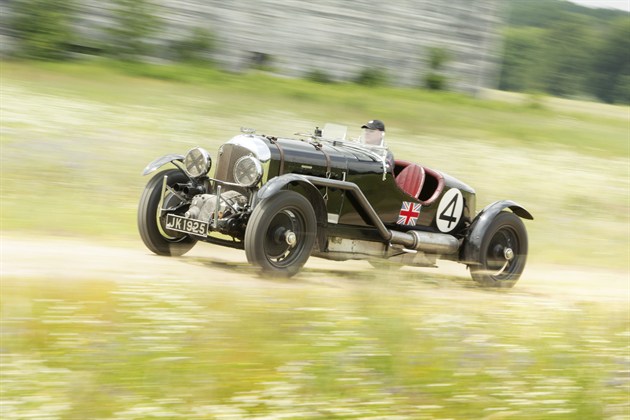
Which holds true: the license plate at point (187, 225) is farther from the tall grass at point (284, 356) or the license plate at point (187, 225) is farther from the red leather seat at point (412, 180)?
the red leather seat at point (412, 180)

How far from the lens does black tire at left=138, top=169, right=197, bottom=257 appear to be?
8.91 meters

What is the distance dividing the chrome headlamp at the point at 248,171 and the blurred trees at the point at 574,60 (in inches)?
2278

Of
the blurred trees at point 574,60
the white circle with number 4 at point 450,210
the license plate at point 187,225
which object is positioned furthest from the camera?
the blurred trees at point 574,60

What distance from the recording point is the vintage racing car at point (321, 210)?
8.28 meters

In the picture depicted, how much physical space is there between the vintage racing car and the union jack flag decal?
0.03ft

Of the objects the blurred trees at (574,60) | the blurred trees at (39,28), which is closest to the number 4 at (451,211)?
the blurred trees at (39,28)

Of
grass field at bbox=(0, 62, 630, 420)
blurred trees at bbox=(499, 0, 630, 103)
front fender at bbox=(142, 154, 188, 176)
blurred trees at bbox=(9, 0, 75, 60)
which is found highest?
blurred trees at bbox=(499, 0, 630, 103)

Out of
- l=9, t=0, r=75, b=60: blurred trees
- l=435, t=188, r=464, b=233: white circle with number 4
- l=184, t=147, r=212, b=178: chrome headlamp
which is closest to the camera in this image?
l=184, t=147, r=212, b=178: chrome headlamp

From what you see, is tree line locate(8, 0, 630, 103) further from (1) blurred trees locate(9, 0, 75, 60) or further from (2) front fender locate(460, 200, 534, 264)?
(2) front fender locate(460, 200, 534, 264)

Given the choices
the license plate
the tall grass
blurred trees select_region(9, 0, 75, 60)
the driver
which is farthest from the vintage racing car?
blurred trees select_region(9, 0, 75, 60)

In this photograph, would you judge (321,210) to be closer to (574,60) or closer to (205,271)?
(205,271)

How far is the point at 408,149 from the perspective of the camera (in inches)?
760

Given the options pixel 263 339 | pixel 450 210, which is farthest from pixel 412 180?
pixel 263 339

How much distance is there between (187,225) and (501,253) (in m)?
3.81
